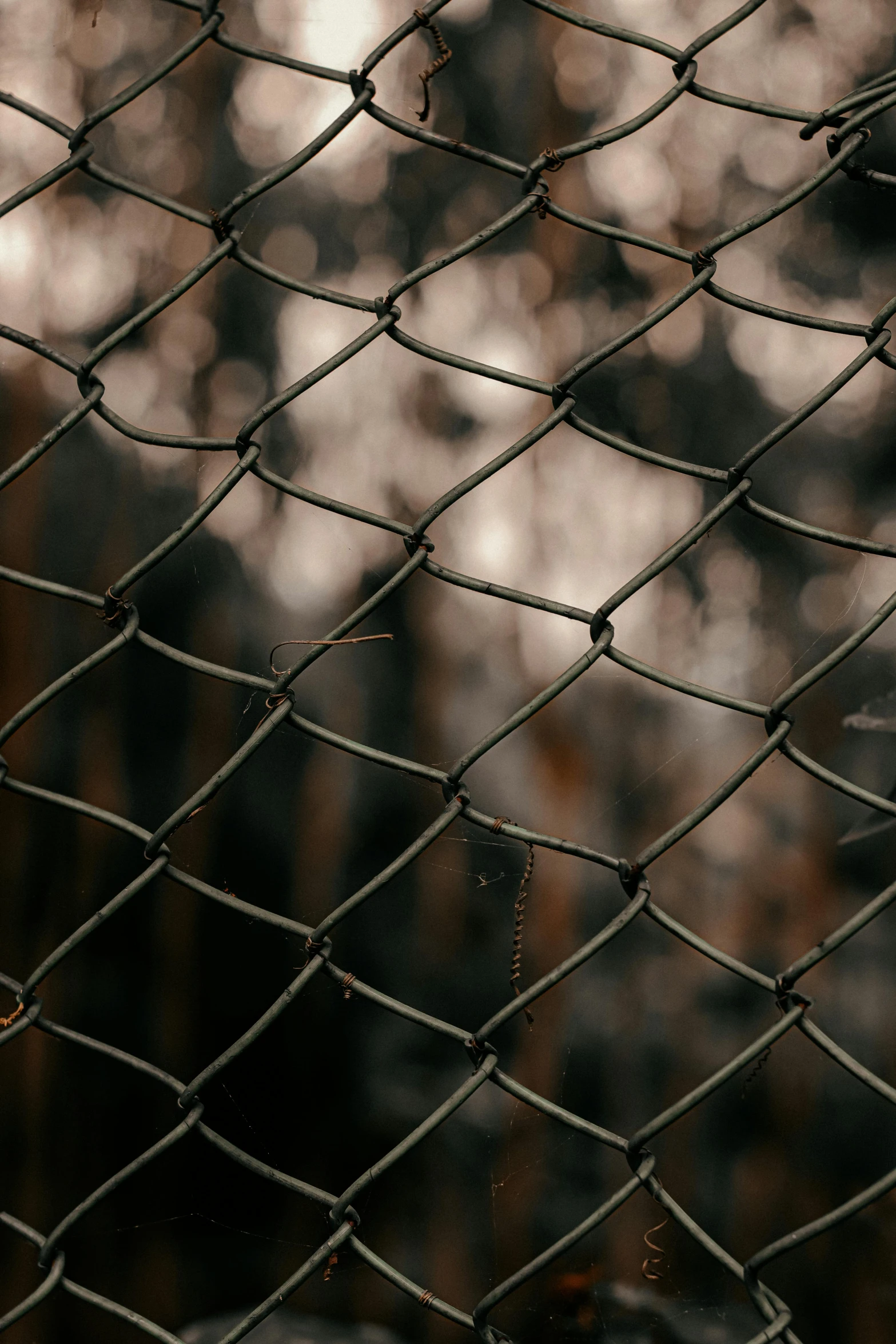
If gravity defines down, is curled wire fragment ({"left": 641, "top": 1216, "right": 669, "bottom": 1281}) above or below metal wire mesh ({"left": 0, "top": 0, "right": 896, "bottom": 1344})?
below

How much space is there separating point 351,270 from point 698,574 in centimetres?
48

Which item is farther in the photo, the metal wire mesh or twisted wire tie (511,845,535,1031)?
twisted wire tie (511,845,535,1031)

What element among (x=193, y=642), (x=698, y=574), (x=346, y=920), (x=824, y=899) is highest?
(x=698, y=574)

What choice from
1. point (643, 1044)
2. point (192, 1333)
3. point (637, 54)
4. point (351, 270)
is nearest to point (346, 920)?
point (643, 1044)

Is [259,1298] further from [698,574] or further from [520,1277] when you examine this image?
[698,574]

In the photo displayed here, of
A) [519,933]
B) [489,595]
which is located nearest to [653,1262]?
[519,933]

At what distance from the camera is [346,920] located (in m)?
1.03

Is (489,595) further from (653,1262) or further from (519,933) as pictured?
(653,1262)

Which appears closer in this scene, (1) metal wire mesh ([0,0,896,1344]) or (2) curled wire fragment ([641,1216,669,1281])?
(1) metal wire mesh ([0,0,896,1344])

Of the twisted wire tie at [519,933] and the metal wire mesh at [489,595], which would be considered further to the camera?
the twisted wire tie at [519,933]

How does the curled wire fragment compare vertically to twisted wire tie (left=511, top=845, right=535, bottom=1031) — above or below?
below

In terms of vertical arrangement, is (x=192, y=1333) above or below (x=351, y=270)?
below

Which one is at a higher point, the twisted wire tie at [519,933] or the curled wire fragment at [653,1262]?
the twisted wire tie at [519,933]

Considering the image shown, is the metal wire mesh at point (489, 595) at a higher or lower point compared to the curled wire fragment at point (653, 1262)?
higher
